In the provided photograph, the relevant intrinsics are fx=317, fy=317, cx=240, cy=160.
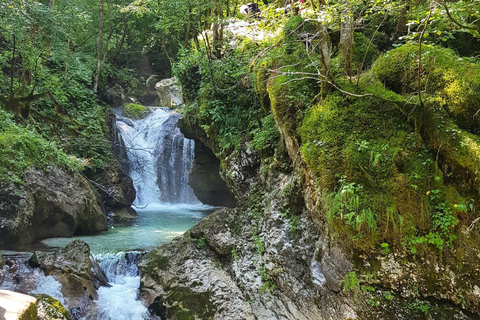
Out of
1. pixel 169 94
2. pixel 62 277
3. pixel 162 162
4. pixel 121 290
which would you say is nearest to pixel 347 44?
pixel 121 290

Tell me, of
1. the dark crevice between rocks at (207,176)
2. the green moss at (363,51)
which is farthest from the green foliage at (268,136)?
the dark crevice between rocks at (207,176)

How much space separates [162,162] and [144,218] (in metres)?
4.32

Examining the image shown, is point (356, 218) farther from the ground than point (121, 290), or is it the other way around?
point (356, 218)

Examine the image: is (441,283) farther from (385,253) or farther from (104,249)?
(104,249)

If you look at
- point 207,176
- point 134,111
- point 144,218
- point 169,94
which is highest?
point 169,94

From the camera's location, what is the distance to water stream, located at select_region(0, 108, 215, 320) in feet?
20.9

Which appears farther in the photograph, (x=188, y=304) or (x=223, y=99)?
(x=223, y=99)

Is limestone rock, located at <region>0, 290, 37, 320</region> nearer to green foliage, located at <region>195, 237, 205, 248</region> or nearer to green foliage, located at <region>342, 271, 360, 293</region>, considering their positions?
green foliage, located at <region>195, 237, 205, 248</region>

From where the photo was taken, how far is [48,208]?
9.02 meters

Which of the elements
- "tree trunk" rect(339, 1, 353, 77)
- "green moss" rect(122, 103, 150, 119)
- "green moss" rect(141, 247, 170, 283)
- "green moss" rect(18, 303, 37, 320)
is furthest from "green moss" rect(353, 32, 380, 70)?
"green moss" rect(122, 103, 150, 119)

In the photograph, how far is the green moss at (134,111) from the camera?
1895 centimetres

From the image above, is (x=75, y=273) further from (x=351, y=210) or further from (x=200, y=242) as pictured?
(x=351, y=210)

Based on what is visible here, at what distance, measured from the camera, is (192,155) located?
16500 mm

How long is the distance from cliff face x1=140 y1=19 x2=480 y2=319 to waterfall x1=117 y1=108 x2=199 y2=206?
32.5 feet
